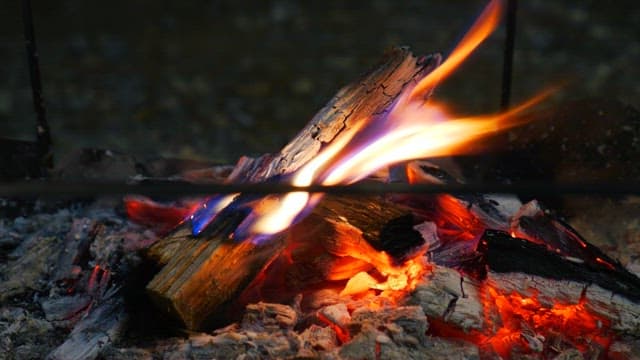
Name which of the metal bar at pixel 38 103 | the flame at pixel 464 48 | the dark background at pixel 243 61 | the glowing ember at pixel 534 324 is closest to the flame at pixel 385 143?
the flame at pixel 464 48

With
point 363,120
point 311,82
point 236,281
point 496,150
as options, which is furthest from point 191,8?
point 236,281

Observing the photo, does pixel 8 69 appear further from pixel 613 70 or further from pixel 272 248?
pixel 613 70

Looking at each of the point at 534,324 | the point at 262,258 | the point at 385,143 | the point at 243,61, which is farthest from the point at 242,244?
the point at 243,61

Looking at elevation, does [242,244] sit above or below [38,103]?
below

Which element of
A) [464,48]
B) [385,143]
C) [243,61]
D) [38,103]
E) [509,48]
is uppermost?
[243,61]

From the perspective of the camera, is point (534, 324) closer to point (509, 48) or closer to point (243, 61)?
point (509, 48)
